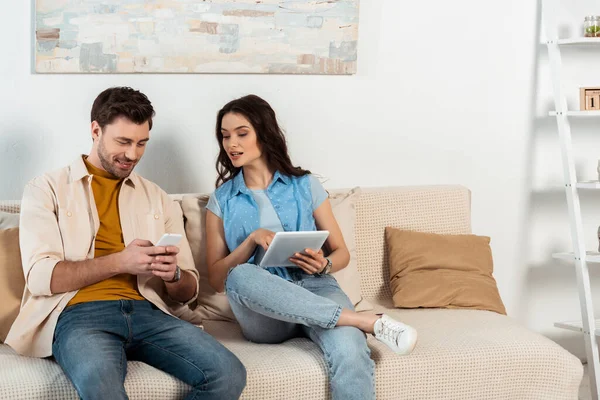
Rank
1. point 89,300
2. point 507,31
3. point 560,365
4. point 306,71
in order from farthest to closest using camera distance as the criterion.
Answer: point 507,31 → point 306,71 → point 560,365 → point 89,300

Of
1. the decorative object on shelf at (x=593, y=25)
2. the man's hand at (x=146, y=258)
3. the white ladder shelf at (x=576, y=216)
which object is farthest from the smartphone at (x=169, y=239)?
the decorative object on shelf at (x=593, y=25)

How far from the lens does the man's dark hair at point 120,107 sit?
255 cm

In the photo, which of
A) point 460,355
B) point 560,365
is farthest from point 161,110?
point 560,365

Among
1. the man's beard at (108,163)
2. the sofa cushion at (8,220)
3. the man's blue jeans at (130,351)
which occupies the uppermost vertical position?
the man's beard at (108,163)

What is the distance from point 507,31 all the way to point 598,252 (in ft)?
3.04

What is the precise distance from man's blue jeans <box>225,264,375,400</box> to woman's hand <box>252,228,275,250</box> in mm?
94

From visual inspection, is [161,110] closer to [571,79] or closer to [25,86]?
[25,86]

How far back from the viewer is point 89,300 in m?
2.41

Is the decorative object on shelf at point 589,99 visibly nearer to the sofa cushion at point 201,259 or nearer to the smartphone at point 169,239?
the sofa cushion at point 201,259

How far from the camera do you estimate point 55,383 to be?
2.20 meters

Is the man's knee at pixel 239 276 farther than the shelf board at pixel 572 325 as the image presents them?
No

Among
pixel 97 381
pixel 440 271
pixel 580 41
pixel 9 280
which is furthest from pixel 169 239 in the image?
pixel 580 41

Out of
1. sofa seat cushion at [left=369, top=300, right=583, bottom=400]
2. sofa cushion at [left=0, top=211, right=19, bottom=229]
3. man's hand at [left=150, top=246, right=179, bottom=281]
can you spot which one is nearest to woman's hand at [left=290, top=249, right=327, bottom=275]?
sofa seat cushion at [left=369, top=300, right=583, bottom=400]

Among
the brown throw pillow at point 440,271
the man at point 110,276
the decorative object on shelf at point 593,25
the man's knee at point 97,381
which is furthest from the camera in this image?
the decorative object on shelf at point 593,25
